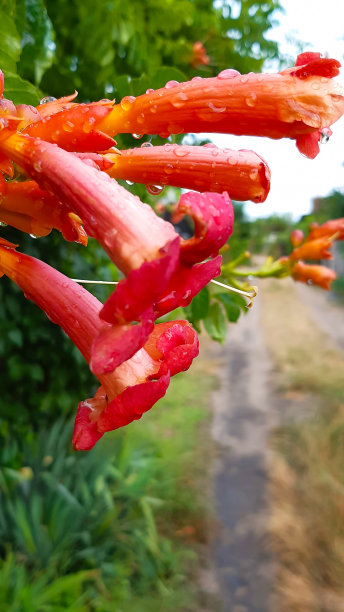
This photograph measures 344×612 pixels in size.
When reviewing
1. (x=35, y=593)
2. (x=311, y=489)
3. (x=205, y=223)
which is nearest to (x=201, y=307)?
(x=205, y=223)

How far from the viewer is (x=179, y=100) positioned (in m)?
0.41

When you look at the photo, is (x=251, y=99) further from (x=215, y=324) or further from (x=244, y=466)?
(x=244, y=466)

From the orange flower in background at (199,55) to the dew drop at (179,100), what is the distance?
1.14 meters

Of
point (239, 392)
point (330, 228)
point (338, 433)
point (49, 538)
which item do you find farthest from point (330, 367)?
point (330, 228)

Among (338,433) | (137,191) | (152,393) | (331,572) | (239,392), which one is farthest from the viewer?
(239,392)

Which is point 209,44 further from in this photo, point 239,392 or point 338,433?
point 239,392

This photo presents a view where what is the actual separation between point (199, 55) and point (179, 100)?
1.21 meters

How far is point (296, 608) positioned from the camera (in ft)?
8.34

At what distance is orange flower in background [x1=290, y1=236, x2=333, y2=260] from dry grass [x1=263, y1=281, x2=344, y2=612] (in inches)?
77.5

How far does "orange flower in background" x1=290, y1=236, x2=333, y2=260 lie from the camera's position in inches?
57.2

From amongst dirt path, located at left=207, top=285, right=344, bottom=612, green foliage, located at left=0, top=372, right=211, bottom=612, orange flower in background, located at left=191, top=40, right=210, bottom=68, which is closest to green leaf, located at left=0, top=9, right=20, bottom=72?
orange flower in background, located at left=191, top=40, right=210, bottom=68

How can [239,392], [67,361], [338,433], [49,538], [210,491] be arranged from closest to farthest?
[67,361] → [49,538] → [210,491] → [338,433] → [239,392]

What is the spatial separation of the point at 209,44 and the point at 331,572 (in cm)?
265

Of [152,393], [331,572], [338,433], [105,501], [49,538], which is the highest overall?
[152,393]
